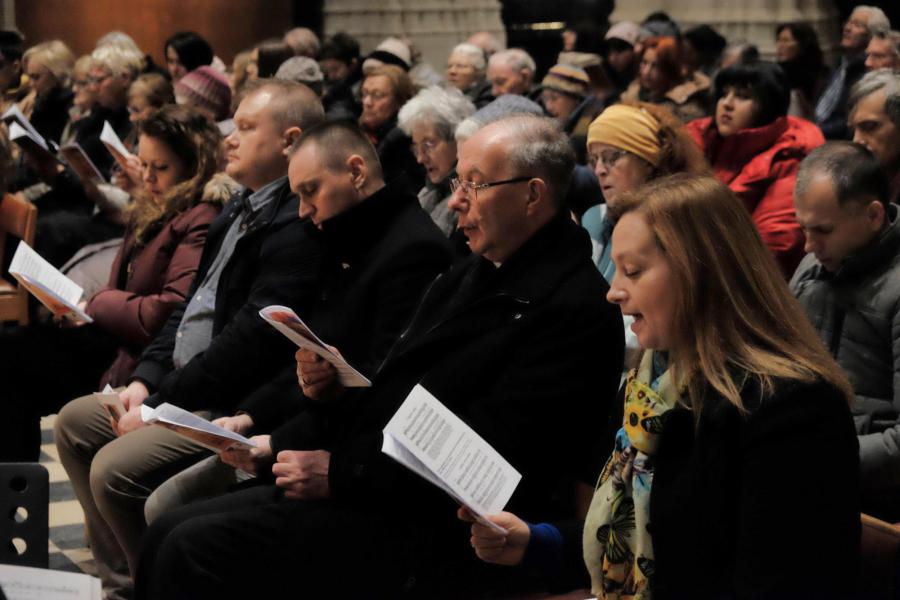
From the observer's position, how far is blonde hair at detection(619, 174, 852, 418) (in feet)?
7.64

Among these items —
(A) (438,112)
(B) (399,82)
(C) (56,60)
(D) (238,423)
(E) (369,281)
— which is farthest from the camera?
(C) (56,60)

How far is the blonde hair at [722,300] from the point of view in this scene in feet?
7.64

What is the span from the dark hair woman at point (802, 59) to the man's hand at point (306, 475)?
6.27 metres

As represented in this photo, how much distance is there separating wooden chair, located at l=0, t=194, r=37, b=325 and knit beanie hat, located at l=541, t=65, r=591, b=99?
325 cm

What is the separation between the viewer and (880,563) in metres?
2.52

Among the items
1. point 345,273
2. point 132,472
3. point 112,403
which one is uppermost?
point 345,273

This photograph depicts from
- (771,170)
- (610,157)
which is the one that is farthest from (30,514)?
(771,170)

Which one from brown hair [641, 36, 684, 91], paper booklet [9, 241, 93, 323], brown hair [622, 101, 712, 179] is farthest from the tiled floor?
brown hair [641, 36, 684, 91]

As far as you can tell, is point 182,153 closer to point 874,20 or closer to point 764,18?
point 874,20

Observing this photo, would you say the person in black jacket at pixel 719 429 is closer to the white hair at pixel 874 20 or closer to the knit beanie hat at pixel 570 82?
the knit beanie hat at pixel 570 82

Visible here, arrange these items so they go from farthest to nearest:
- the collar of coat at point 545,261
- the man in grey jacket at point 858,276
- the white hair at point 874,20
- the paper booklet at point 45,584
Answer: the white hair at point 874,20 → the man in grey jacket at point 858,276 → the collar of coat at point 545,261 → the paper booklet at point 45,584

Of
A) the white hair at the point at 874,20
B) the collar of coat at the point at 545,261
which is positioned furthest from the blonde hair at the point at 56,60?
the collar of coat at the point at 545,261

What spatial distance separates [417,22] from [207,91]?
6.64 m

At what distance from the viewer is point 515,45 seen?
14062 mm
